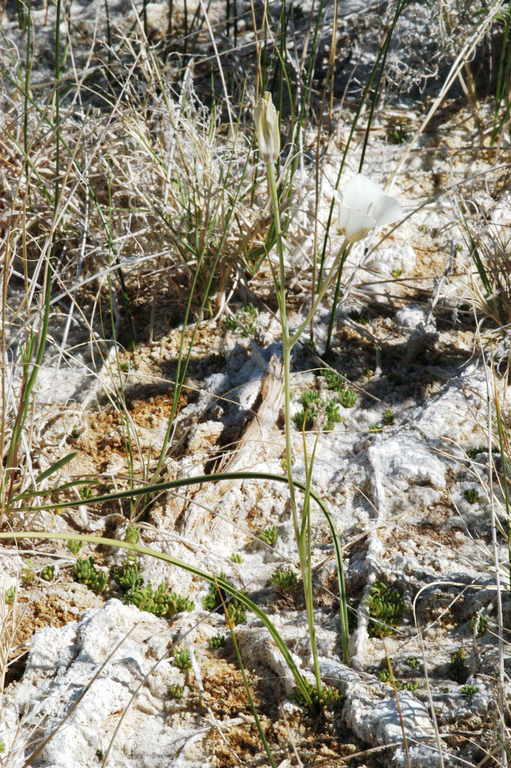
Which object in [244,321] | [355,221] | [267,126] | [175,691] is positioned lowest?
[175,691]

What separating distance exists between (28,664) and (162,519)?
28.1 inches

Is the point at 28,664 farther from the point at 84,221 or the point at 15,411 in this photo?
the point at 84,221

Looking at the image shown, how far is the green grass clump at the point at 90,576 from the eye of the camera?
256cm

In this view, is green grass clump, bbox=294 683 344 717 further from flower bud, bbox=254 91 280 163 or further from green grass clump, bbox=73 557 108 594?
flower bud, bbox=254 91 280 163

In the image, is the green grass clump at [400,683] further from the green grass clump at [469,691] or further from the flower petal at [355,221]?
the flower petal at [355,221]

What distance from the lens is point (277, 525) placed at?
9.27ft

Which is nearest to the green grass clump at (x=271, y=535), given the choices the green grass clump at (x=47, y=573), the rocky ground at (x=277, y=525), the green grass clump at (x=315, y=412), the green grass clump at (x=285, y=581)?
the rocky ground at (x=277, y=525)

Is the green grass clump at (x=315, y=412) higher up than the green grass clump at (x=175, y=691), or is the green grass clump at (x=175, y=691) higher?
the green grass clump at (x=315, y=412)

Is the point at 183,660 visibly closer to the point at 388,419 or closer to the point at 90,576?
the point at 90,576

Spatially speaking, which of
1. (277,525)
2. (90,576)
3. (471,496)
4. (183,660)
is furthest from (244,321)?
(183,660)

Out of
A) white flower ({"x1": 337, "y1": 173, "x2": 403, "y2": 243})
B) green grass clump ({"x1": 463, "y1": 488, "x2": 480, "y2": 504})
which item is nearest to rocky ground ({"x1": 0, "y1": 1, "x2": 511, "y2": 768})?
green grass clump ({"x1": 463, "y1": 488, "x2": 480, "y2": 504})

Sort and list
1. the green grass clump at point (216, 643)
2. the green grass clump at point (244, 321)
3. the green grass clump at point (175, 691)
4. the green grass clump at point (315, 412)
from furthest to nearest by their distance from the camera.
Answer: the green grass clump at point (244, 321), the green grass clump at point (315, 412), the green grass clump at point (216, 643), the green grass clump at point (175, 691)

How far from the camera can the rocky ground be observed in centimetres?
210

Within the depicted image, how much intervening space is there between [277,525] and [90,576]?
0.70 m
